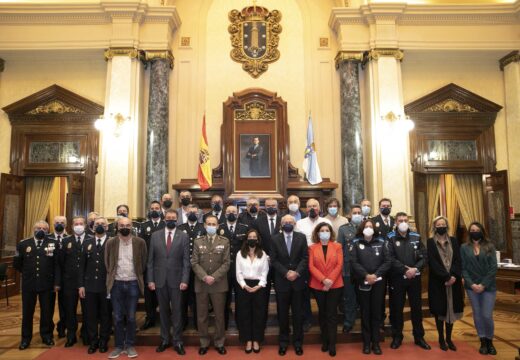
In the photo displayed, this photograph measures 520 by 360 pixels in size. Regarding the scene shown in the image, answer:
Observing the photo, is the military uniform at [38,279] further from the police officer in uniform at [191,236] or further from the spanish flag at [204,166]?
the spanish flag at [204,166]

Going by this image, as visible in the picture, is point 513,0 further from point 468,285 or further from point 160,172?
point 160,172

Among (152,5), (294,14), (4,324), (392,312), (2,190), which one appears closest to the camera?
(392,312)

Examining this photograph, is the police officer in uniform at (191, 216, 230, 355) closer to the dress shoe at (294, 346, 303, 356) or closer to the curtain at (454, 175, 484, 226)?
the dress shoe at (294, 346, 303, 356)

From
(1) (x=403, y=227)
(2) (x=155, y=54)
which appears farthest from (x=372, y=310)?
(2) (x=155, y=54)

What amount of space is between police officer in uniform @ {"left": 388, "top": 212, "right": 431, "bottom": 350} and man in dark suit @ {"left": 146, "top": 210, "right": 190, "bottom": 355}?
2.40 meters

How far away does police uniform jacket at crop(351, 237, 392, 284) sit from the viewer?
4.95 m

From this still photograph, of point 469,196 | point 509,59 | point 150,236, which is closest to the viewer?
point 150,236

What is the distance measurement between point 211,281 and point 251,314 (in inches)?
23.8

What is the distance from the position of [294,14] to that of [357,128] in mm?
Result: 3274

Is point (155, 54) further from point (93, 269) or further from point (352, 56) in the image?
point (93, 269)

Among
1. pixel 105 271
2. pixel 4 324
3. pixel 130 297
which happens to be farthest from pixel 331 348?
pixel 4 324

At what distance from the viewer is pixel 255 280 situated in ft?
16.3

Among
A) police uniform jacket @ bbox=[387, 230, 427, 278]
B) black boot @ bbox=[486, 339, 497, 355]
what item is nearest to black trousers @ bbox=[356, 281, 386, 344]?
police uniform jacket @ bbox=[387, 230, 427, 278]

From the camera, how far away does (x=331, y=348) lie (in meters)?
4.78
